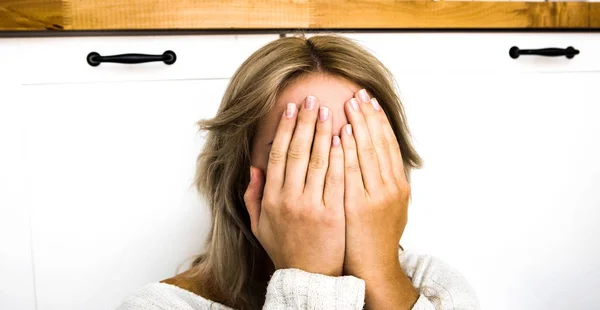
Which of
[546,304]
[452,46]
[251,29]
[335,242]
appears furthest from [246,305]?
[546,304]

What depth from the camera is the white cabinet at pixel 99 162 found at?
107cm

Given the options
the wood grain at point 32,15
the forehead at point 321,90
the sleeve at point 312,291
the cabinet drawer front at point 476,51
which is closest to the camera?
the sleeve at point 312,291

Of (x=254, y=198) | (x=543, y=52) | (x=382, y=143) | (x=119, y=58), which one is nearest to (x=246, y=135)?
(x=254, y=198)

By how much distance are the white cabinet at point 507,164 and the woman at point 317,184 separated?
35 cm

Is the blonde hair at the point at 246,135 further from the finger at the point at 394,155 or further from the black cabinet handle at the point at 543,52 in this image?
the black cabinet handle at the point at 543,52

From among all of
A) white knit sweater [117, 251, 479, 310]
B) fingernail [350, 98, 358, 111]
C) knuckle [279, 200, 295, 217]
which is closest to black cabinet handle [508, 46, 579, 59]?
white knit sweater [117, 251, 479, 310]

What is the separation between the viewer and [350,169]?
79 cm

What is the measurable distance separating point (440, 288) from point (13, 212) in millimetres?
728

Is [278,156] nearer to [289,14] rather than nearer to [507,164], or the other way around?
[289,14]

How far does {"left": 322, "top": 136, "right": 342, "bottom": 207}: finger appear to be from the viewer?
783mm

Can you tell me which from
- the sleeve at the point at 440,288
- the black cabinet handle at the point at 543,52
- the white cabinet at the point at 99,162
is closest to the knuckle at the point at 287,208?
the sleeve at the point at 440,288

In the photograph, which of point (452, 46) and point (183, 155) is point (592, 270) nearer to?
point (452, 46)

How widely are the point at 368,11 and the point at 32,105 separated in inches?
24.6

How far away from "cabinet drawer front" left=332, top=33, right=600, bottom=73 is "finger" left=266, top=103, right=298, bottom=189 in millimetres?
435
